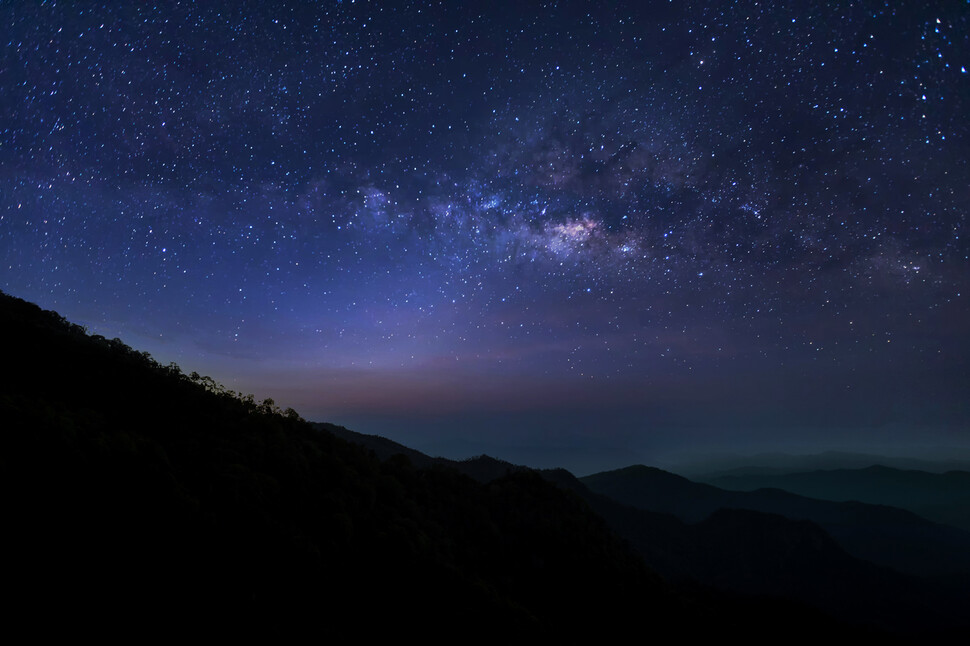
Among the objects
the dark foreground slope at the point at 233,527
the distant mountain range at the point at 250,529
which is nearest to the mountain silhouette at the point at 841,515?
the distant mountain range at the point at 250,529

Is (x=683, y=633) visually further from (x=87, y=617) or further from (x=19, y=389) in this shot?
(x=19, y=389)

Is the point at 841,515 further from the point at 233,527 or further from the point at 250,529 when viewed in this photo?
the point at 233,527

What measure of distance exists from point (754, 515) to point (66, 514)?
12967 centimetres

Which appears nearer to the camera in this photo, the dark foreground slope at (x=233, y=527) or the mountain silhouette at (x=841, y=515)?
the dark foreground slope at (x=233, y=527)

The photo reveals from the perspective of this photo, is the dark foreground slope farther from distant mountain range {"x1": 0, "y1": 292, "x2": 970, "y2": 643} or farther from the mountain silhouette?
the mountain silhouette

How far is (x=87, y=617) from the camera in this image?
6828mm

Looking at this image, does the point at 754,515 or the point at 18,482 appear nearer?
the point at 18,482

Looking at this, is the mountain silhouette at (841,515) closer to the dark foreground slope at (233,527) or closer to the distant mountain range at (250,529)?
the distant mountain range at (250,529)

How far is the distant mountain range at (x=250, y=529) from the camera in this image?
7633 millimetres

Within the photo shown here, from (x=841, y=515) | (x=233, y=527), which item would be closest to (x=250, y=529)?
(x=233, y=527)

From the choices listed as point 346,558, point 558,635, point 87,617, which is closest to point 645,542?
point 558,635

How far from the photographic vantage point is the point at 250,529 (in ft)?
33.7

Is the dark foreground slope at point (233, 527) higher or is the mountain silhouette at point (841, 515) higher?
the dark foreground slope at point (233, 527)

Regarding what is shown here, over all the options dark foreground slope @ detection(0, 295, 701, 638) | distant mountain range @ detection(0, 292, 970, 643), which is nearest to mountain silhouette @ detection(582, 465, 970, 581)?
distant mountain range @ detection(0, 292, 970, 643)
